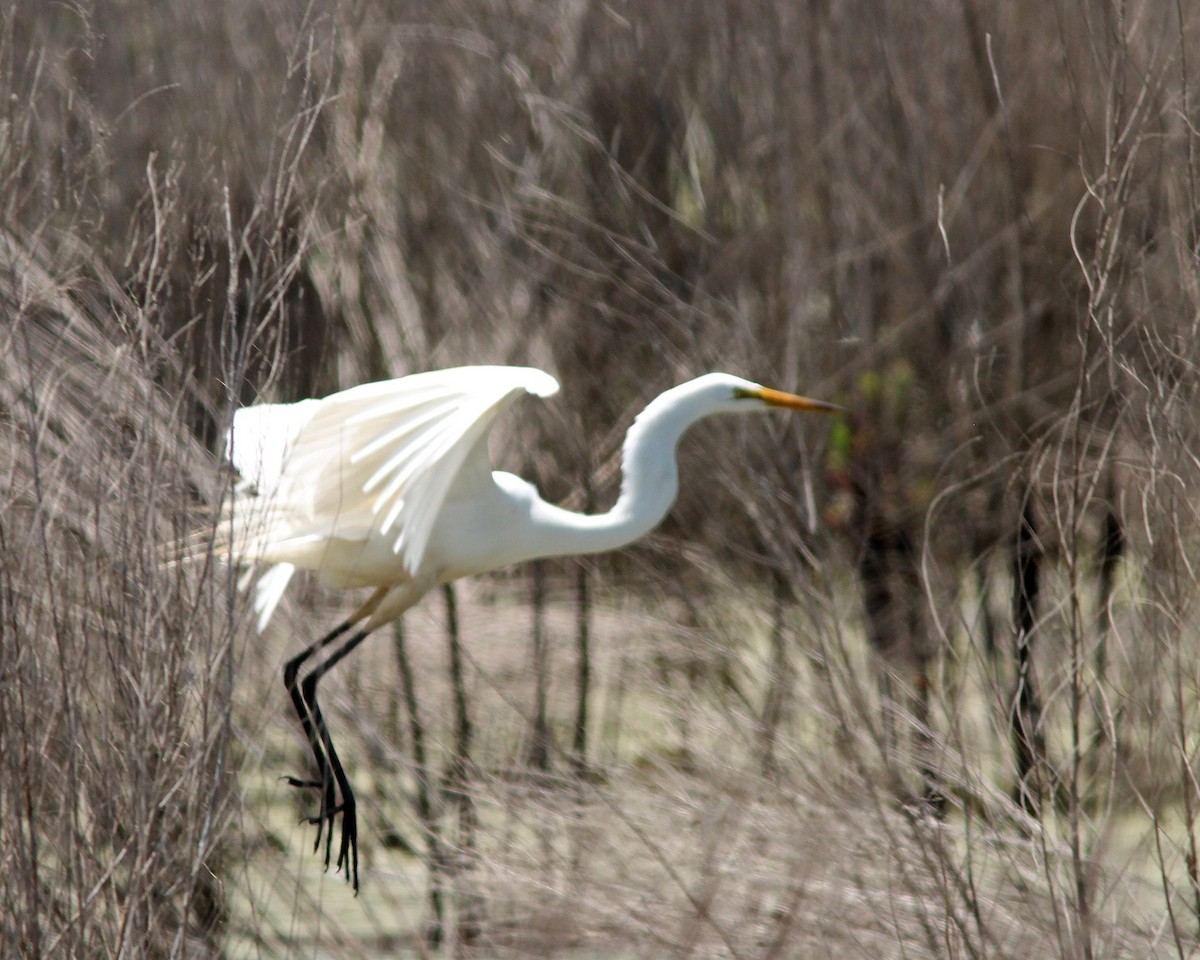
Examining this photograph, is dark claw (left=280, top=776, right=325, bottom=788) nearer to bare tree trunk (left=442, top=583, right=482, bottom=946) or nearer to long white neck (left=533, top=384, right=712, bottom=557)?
bare tree trunk (left=442, top=583, right=482, bottom=946)

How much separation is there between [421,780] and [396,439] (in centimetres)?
116

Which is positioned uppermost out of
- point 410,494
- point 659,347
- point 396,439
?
point 659,347

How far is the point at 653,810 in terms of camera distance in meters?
3.35

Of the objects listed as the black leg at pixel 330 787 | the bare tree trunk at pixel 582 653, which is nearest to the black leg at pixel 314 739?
the black leg at pixel 330 787

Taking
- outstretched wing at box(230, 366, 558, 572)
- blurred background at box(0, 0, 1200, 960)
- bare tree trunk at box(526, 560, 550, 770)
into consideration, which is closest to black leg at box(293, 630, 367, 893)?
blurred background at box(0, 0, 1200, 960)

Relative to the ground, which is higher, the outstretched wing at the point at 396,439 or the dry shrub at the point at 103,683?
the outstretched wing at the point at 396,439

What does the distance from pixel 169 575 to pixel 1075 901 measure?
1467mm

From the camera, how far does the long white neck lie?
3.62 meters

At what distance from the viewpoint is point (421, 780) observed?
403 cm

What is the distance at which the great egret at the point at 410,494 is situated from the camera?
3182 mm

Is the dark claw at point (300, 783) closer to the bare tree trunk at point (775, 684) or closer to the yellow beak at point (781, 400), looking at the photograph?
the bare tree trunk at point (775, 684)

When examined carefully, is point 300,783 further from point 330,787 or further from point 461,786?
point 461,786

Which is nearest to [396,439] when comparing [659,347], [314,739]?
[314,739]

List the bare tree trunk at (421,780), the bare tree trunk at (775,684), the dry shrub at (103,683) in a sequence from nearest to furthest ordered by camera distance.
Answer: the dry shrub at (103,683)
the bare tree trunk at (775,684)
the bare tree trunk at (421,780)
